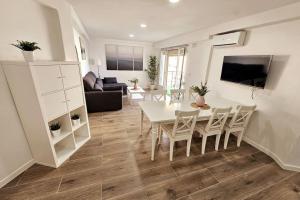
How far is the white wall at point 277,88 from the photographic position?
1955 mm

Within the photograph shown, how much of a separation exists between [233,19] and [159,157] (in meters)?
3.08

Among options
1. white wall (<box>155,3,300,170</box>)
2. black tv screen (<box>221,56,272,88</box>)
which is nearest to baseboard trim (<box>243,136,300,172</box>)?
white wall (<box>155,3,300,170</box>)

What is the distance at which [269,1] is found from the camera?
1900 mm

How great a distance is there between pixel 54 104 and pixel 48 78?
1.12 ft

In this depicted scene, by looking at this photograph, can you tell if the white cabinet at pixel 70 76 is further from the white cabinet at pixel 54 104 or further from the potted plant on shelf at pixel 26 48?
the potted plant on shelf at pixel 26 48

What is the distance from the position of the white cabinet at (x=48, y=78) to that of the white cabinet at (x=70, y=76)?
0.27 ft

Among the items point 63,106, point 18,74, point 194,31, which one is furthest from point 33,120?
point 194,31

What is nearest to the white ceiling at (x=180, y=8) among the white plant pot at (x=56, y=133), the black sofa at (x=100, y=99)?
the black sofa at (x=100, y=99)

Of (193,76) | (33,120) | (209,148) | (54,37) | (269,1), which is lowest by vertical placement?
(209,148)

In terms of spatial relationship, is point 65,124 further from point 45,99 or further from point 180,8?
point 180,8

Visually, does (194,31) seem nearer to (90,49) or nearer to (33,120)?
(33,120)

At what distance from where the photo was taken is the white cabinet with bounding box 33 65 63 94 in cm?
152

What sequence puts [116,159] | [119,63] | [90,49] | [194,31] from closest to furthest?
1. [116,159]
2. [194,31]
3. [90,49]
4. [119,63]

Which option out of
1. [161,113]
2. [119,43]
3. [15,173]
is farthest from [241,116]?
[119,43]
